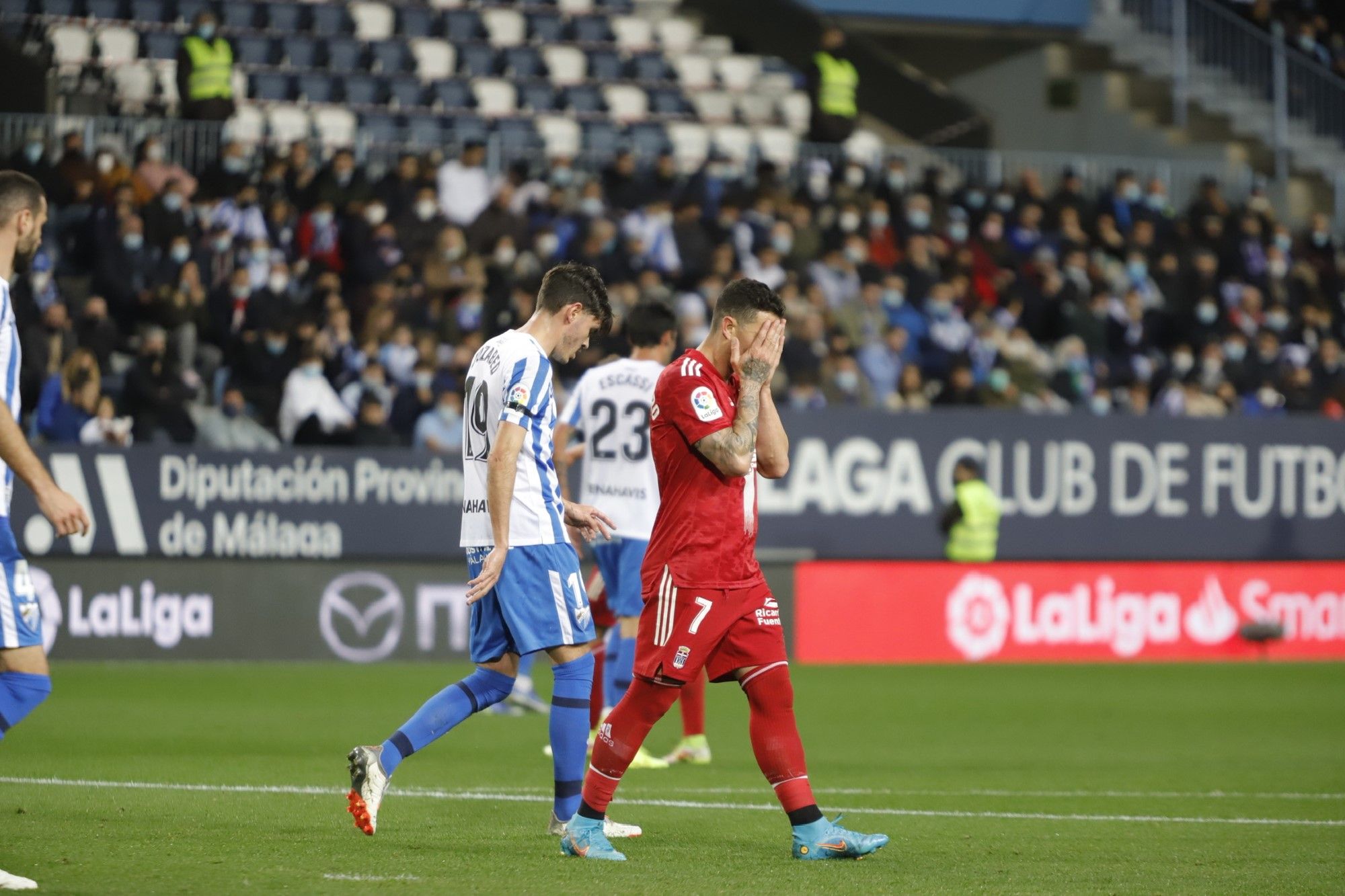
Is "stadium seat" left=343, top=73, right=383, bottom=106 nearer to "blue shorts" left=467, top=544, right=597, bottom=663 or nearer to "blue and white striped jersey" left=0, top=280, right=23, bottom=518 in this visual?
"blue shorts" left=467, top=544, right=597, bottom=663

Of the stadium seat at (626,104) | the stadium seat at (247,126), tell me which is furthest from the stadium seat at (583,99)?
the stadium seat at (247,126)

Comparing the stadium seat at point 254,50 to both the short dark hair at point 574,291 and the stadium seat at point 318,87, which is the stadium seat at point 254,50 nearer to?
the stadium seat at point 318,87

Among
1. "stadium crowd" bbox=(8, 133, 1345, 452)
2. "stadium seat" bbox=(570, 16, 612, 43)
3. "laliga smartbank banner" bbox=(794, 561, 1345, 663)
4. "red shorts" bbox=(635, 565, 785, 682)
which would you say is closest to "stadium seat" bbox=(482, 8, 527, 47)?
"stadium seat" bbox=(570, 16, 612, 43)

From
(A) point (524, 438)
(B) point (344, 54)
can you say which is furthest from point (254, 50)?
(A) point (524, 438)

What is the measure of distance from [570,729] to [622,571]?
343cm

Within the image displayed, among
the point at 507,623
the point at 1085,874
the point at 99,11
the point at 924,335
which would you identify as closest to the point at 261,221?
the point at 99,11

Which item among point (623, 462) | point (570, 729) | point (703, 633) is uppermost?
point (623, 462)

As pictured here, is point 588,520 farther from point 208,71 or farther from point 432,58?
point 432,58

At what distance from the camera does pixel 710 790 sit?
9.37m

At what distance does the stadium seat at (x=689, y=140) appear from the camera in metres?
26.3

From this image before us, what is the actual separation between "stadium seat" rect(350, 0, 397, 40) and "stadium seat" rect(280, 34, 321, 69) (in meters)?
0.82

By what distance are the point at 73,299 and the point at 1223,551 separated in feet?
42.0

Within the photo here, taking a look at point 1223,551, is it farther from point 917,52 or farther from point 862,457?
point 917,52

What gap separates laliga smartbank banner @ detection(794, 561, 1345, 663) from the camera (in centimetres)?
1881
